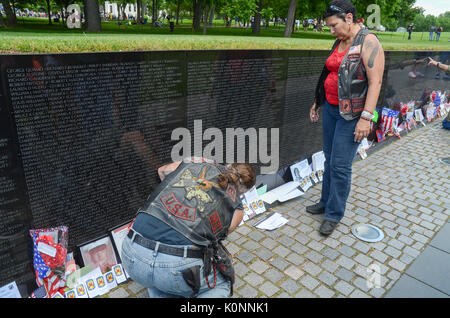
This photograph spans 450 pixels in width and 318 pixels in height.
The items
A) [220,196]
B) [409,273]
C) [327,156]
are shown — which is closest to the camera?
[220,196]

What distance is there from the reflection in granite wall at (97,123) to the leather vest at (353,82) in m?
1.18

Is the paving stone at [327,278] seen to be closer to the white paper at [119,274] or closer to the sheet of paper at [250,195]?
the sheet of paper at [250,195]

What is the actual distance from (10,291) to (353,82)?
3738 mm

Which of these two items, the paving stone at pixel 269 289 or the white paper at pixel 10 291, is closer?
the white paper at pixel 10 291

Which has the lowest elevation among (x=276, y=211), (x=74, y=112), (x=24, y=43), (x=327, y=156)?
(x=276, y=211)

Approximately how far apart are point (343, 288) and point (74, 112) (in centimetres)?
289

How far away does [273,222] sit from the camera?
433 centimetres

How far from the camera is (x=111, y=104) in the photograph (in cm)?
305

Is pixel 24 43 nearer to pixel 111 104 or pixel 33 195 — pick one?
pixel 111 104

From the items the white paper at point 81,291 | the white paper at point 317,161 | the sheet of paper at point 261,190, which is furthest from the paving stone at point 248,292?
the white paper at point 317,161

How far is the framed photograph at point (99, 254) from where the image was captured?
3.24m

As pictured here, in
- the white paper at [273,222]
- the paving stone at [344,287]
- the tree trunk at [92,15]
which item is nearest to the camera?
the paving stone at [344,287]

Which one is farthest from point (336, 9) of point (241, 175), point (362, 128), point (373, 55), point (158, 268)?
point (158, 268)
